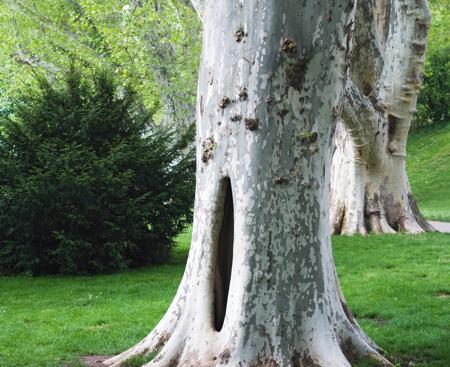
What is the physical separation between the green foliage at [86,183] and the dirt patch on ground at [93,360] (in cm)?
536

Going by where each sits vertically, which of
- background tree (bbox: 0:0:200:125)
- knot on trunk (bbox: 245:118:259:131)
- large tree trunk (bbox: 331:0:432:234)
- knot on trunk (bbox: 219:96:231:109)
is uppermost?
background tree (bbox: 0:0:200:125)

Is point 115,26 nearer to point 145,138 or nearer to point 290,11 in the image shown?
point 145,138

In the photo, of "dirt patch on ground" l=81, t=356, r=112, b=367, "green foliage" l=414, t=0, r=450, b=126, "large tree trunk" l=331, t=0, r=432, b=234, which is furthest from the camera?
"green foliage" l=414, t=0, r=450, b=126

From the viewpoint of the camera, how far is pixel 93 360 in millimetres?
6484

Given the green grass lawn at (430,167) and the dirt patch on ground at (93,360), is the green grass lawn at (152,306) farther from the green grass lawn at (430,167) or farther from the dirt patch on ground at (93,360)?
the green grass lawn at (430,167)

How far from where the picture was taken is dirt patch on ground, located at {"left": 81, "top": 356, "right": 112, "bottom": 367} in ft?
20.6

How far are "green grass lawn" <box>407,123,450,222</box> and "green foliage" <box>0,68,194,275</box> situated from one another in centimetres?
1615

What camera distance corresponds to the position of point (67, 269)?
472 inches

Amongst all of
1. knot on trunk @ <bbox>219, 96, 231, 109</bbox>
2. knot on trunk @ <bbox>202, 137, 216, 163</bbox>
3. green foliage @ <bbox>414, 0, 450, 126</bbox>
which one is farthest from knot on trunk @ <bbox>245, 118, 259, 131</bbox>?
green foliage @ <bbox>414, 0, 450, 126</bbox>

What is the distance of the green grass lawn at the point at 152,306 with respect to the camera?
22.3ft

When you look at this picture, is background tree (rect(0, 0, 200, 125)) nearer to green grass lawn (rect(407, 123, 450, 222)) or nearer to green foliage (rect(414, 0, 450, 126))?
A: green grass lawn (rect(407, 123, 450, 222))

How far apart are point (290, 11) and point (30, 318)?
5163 millimetres

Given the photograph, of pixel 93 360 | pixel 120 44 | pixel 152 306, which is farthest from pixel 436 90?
pixel 93 360

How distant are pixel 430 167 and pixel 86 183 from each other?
25.3 m
